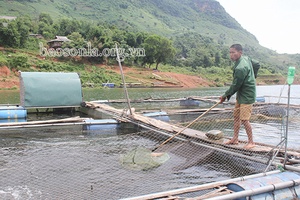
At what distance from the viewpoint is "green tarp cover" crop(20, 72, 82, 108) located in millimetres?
13828

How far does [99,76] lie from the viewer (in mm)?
49531

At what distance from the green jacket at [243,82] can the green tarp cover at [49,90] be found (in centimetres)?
956

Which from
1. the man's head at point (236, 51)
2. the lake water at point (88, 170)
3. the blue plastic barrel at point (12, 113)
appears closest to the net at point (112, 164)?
the lake water at point (88, 170)

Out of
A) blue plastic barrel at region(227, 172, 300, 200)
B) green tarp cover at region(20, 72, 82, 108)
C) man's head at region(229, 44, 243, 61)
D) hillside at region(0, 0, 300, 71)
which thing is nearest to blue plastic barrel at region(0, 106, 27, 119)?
green tarp cover at region(20, 72, 82, 108)

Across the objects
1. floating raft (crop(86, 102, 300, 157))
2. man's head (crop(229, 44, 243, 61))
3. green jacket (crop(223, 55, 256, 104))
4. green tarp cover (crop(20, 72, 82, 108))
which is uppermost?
man's head (crop(229, 44, 243, 61))

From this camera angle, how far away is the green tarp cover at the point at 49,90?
13.8 meters

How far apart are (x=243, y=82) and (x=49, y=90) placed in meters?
10.0

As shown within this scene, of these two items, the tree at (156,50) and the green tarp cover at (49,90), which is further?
the tree at (156,50)

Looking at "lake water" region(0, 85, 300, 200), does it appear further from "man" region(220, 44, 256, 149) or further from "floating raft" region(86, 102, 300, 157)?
"man" region(220, 44, 256, 149)

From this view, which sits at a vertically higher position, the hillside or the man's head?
the hillside

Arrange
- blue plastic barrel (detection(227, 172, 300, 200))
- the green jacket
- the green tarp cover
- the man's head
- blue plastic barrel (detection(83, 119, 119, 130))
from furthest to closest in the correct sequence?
the green tarp cover, blue plastic barrel (detection(83, 119, 119, 130)), the man's head, the green jacket, blue plastic barrel (detection(227, 172, 300, 200))

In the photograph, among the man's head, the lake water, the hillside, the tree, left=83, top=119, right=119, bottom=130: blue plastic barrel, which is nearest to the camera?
the lake water

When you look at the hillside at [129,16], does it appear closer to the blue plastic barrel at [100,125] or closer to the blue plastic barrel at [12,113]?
the blue plastic barrel at [12,113]

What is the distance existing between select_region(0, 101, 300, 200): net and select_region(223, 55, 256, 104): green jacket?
36.6 inches
